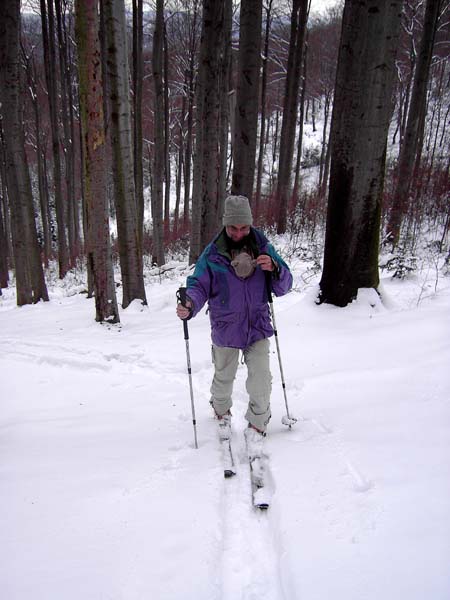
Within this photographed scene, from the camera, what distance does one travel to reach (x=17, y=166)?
32.0 feet

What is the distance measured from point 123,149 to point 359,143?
14.0ft

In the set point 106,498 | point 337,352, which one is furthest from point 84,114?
point 106,498

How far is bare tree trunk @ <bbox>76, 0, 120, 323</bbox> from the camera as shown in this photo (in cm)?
587

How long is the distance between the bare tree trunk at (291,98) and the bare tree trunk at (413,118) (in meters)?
4.17

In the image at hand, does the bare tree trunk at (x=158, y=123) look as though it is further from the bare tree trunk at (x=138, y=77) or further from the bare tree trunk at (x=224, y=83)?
the bare tree trunk at (x=224, y=83)

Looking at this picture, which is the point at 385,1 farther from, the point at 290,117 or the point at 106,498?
the point at 290,117

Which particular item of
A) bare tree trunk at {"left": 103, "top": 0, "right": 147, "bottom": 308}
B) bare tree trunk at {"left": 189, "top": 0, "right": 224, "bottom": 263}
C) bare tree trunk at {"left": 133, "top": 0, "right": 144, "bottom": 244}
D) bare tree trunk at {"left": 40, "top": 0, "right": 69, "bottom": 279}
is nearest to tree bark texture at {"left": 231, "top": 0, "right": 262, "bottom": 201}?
bare tree trunk at {"left": 189, "top": 0, "right": 224, "bottom": 263}

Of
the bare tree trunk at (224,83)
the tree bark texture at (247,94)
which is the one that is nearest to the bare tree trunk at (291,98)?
the bare tree trunk at (224,83)

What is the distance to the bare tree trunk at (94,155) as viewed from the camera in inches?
231

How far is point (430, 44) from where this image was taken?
33.1 ft

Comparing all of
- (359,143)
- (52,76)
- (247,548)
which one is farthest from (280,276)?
(52,76)

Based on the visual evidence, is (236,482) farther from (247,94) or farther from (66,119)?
(66,119)

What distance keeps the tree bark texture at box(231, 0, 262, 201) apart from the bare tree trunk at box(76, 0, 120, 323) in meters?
2.38

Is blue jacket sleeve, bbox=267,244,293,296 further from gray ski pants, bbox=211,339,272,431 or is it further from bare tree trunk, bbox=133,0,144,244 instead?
bare tree trunk, bbox=133,0,144,244
